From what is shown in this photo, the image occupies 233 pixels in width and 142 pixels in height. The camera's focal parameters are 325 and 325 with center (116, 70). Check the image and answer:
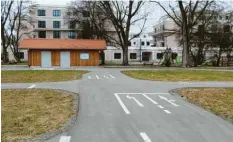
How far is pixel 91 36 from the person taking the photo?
57.5 meters

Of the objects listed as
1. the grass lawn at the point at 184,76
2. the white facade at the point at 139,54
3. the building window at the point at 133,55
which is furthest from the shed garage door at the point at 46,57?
the building window at the point at 133,55

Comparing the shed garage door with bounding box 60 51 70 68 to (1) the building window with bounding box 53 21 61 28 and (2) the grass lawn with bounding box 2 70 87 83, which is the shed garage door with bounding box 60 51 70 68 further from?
(1) the building window with bounding box 53 21 61 28

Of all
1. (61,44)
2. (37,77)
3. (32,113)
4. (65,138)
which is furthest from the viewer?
(61,44)

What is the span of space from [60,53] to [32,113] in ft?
113

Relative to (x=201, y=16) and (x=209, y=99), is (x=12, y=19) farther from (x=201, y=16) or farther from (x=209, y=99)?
(x=209, y=99)

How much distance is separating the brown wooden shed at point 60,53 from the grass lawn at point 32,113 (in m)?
29.4

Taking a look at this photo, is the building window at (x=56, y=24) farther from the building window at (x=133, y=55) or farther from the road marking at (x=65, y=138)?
the road marking at (x=65, y=138)

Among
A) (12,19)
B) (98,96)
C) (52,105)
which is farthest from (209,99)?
(12,19)

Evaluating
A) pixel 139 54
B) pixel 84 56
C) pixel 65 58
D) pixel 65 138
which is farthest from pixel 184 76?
pixel 139 54

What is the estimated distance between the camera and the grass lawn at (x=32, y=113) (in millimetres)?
7297

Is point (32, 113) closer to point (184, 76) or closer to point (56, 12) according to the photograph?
point (184, 76)

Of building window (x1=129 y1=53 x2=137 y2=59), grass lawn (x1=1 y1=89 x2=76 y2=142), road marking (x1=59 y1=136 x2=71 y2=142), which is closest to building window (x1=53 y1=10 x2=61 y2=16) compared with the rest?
building window (x1=129 y1=53 x2=137 y2=59)

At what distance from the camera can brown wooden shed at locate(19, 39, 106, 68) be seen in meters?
42.7

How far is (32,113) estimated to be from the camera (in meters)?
9.52
